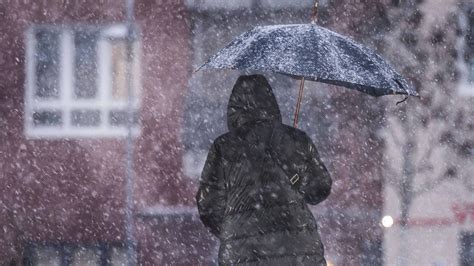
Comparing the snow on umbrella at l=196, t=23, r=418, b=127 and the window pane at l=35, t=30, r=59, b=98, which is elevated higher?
the snow on umbrella at l=196, t=23, r=418, b=127

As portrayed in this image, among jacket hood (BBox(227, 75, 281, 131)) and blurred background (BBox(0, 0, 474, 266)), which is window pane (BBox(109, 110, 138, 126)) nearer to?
blurred background (BBox(0, 0, 474, 266))

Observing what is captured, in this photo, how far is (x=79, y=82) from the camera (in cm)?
1536

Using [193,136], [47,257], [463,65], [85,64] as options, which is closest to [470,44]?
[463,65]

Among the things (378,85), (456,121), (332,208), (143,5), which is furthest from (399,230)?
(378,85)

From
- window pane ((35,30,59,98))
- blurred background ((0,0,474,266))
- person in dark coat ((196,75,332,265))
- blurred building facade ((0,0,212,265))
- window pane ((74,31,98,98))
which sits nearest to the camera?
person in dark coat ((196,75,332,265))

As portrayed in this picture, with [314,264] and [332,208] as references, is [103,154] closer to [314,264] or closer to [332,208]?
[332,208]

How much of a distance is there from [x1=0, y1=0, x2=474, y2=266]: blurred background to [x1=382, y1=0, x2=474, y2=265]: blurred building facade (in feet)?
0.08

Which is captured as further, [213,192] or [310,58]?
[310,58]

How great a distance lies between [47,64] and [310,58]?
1088 cm

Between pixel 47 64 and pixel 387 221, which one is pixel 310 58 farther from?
pixel 47 64

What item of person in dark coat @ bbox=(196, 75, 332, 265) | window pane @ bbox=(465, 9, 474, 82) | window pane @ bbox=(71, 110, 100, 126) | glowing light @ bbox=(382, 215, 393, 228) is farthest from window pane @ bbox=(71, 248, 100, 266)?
person in dark coat @ bbox=(196, 75, 332, 265)

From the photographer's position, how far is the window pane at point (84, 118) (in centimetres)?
1520

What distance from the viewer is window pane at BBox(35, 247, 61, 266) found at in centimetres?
1487

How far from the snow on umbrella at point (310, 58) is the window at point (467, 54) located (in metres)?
10.1
